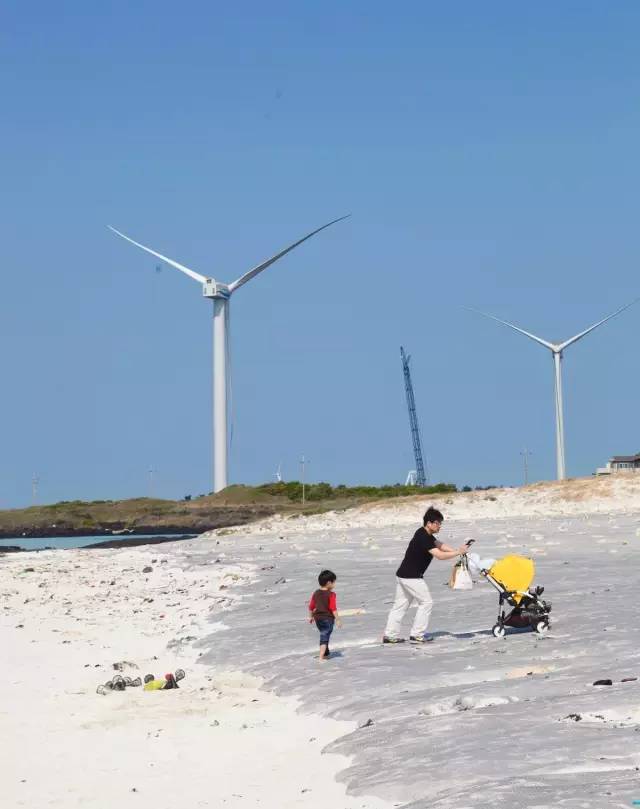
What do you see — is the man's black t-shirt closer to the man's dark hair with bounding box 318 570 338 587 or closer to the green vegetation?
the man's dark hair with bounding box 318 570 338 587

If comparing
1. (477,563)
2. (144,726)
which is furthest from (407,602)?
(144,726)

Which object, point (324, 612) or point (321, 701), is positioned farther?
point (324, 612)

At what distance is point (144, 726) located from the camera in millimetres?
12789

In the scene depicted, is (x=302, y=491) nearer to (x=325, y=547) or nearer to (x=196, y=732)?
(x=325, y=547)

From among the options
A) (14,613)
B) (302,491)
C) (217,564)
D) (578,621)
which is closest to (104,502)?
(302,491)

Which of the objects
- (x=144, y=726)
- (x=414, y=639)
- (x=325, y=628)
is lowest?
(x=144, y=726)

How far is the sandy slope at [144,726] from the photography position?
32.9 feet

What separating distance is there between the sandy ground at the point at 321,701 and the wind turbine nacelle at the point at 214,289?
6066 cm

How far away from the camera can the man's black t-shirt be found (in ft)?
53.3

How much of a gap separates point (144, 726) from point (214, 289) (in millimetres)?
74748

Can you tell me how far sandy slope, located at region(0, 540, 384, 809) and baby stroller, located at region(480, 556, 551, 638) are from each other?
3.41 m

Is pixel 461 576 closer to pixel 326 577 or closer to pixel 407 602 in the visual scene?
pixel 407 602

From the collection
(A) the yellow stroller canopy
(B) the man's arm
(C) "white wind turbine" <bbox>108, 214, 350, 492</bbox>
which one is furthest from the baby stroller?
(C) "white wind turbine" <bbox>108, 214, 350, 492</bbox>

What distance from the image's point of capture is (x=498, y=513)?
46.3 metres
